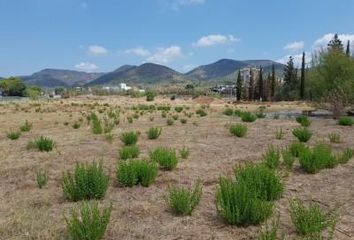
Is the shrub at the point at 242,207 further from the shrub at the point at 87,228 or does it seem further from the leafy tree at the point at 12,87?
the leafy tree at the point at 12,87

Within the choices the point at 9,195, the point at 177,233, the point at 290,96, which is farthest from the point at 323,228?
the point at 290,96

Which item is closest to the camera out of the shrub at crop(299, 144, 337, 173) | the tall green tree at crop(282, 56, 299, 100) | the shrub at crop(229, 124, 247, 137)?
the shrub at crop(299, 144, 337, 173)

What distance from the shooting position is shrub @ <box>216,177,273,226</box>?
6.32m

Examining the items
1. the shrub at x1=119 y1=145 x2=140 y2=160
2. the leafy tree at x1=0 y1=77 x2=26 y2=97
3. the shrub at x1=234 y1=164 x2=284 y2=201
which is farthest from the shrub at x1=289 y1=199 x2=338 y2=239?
the leafy tree at x1=0 y1=77 x2=26 y2=97

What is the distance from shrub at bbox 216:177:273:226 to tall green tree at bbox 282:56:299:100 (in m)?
81.2

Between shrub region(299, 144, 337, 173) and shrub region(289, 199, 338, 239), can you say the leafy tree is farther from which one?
shrub region(289, 199, 338, 239)

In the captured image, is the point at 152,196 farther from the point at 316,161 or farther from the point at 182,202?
the point at 316,161

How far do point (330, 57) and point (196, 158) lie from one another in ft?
110

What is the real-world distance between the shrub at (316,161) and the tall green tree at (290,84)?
3023 inches

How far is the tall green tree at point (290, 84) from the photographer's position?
87863 mm

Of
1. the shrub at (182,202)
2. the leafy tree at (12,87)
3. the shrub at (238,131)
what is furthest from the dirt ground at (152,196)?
the leafy tree at (12,87)

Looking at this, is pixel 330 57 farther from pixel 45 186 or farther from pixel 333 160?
pixel 45 186

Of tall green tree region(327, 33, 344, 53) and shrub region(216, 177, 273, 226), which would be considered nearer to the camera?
shrub region(216, 177, 273, 226)

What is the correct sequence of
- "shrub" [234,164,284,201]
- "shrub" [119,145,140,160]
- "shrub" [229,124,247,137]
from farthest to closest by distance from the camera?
"shrub" [229,124,247,137] < "shrub" [119,145,140,160] < "shrub" [234,164,284,201]
